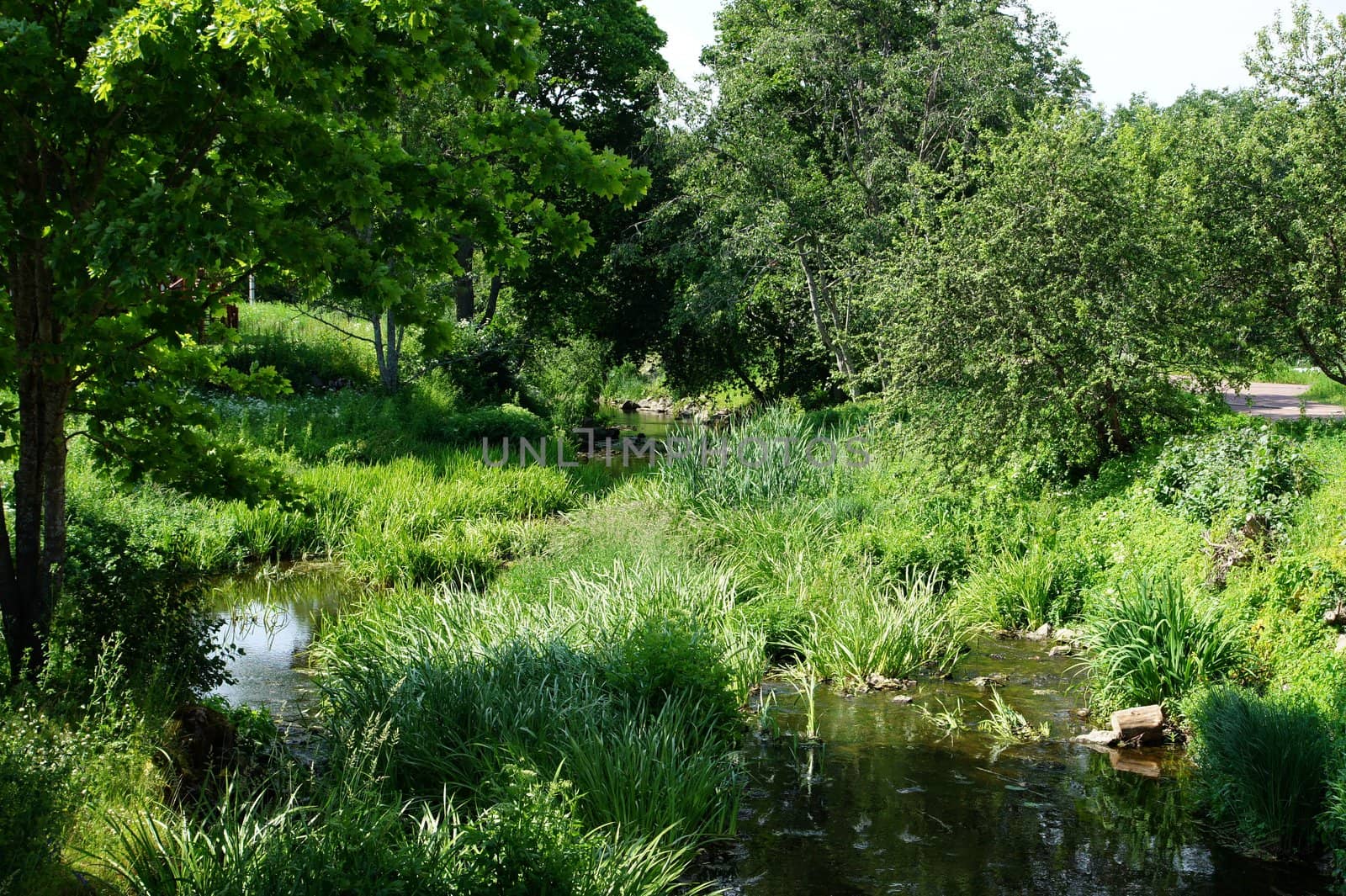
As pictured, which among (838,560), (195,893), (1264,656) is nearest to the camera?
(195,893)

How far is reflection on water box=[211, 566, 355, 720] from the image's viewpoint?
825cm

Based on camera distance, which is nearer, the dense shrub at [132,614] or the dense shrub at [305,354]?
the dense shrub at [132,614]

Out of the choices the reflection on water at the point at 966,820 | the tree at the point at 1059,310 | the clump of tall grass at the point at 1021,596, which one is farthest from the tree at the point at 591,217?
the reflection on water at the point at 966,820

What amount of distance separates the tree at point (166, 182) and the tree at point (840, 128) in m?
12.3

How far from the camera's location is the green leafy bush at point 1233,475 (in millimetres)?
9094

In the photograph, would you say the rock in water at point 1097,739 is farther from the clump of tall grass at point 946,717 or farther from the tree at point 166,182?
the tree at point 166,182

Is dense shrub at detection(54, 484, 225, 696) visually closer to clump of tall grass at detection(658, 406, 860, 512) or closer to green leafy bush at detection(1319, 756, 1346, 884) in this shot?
green leafy bush at detection(1319, 756, 1346, 884)

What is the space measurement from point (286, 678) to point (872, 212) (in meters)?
13.9

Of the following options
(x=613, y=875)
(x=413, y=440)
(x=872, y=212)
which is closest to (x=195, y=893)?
(x=613, y=875)

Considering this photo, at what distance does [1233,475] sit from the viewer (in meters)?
9.48

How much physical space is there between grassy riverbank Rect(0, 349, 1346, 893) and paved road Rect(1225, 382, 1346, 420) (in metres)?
6.21

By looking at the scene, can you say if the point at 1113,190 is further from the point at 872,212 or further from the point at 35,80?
the point at 35,80

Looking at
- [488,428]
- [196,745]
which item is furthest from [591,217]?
[196,745]

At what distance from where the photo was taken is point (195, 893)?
417cm
